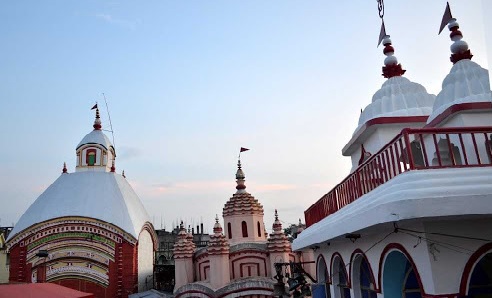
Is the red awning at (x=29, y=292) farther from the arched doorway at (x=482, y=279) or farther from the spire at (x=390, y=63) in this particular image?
the spire at (x=390, y=63)

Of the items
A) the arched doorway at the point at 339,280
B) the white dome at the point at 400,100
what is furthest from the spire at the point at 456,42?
the arched doorway at the point at 339,280

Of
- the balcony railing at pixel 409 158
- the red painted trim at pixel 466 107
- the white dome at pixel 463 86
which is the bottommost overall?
the balcony railing at pixel 409 158

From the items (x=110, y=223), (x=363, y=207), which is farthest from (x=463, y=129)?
(x=110, y=223)

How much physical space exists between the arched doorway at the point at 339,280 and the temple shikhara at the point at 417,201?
0.02m

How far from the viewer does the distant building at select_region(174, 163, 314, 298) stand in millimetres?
21656

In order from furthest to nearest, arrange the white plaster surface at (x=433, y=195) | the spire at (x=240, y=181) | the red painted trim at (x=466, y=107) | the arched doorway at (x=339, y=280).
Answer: the spire at (x=240, y=181) → the arched doorway at (x=339, y=280) → the red painted trim at (x=466, y=107) → the white plaster surface at (x=433, y=195)

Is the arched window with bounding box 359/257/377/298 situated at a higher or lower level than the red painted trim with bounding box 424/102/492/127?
lower

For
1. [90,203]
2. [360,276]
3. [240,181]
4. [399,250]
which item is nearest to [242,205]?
[240,181]

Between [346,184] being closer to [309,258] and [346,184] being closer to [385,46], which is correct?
[385,46]

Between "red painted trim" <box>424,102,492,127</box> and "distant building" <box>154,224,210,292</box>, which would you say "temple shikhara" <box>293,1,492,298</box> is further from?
"distant building" <box>154,224,210,292</box>

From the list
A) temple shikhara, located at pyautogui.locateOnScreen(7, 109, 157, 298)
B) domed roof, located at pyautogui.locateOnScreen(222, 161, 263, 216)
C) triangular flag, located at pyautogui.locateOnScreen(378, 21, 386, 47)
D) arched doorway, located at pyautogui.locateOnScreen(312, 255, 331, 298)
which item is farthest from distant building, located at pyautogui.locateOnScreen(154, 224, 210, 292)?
triangular flag, located at pyautogui.locateOnScreen(378, 21, 386, 47)

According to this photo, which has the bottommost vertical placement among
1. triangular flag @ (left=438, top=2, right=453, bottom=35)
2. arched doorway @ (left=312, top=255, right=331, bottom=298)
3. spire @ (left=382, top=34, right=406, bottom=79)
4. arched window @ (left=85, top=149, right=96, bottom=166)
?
arched doorway @ (left=312, top=255, right=331, bottom=298)

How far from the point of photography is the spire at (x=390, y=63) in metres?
10.2

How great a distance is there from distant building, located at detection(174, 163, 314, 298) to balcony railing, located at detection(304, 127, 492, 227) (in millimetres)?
13865
